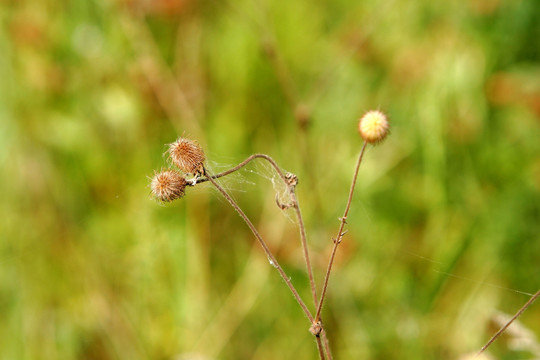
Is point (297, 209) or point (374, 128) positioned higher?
point (374, 128)

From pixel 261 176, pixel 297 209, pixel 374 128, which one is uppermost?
pixel 261 176

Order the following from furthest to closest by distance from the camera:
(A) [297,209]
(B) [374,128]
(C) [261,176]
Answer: (C) [261,176] → (B) [374,128] → (A) [297,209]

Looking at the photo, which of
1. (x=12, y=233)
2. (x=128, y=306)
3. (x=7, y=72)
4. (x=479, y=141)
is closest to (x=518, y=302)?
(x=479, y=141)

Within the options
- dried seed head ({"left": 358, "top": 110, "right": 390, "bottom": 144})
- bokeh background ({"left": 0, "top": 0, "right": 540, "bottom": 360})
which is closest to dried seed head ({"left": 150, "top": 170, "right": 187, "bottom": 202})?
dried seed head ({"left": 358, "top": 110, "right": 390, "bottom": 144})

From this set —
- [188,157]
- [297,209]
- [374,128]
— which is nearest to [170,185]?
[188,157]

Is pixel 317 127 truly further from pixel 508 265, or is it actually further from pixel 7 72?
pixel 7 72

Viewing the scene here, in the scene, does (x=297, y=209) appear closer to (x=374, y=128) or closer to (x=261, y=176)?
(x=374, y=128)
